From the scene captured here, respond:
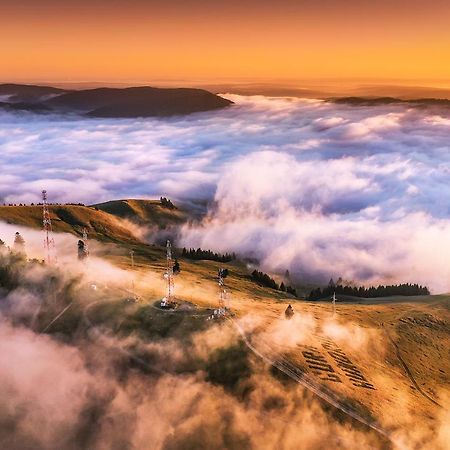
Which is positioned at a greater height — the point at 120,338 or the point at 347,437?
the point at 120,338

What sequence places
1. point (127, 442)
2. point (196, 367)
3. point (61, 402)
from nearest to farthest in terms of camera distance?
point (127, 442)
point (61, 402)
point (196, 367)

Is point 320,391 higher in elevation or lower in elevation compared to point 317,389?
lower

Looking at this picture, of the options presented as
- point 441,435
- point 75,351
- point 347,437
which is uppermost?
point 75,351

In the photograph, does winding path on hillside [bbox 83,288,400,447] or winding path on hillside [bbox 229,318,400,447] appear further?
winding path on hillside [bbox 83,288,400,447]

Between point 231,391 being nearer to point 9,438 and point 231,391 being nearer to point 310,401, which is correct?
point 310,401

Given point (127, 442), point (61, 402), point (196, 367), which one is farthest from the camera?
point (196, 367)

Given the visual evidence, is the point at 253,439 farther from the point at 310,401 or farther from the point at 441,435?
the point at 441,435

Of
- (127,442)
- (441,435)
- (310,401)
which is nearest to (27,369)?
(127,442)

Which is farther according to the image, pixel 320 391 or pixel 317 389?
pixel 317 389

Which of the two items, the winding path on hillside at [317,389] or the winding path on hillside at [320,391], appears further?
the winding path on hillside at [317,389]

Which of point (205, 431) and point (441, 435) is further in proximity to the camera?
point (441, 435)
